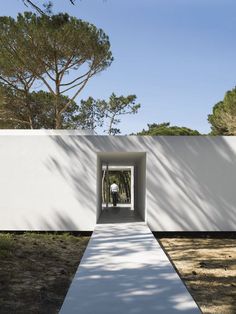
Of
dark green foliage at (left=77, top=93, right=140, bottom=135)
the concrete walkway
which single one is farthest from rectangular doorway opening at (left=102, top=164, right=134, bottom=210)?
the concrete walkway

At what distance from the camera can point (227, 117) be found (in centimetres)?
2339

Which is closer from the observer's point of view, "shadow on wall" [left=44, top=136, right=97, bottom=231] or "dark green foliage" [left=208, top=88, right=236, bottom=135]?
"shadow on wall" [left=44, top=136, right=97, bottom=231]

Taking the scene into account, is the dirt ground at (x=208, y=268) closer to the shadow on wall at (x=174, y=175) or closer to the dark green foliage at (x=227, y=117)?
the shadow on wall at (x=174, y=175)

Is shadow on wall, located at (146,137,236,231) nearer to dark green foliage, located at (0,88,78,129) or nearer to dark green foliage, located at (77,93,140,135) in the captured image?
dark green foliage, located at (0,88,78,129)

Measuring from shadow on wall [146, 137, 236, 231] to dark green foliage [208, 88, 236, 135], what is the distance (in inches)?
546

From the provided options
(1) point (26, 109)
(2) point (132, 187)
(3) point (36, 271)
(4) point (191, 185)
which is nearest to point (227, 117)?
(2) point (132, 187)

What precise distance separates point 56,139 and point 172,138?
8.28 feet

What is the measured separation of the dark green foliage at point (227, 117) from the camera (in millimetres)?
22562

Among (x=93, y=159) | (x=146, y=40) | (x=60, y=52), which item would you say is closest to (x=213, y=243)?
(x=93, y=159)

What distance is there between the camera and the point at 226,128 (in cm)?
2486

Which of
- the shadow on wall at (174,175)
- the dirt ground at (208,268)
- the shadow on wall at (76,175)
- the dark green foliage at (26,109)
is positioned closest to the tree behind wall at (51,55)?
the dark green foliage at (26,109)

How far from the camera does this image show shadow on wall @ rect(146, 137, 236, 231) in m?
9.10

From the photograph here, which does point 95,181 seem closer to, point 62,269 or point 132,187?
point 62,269

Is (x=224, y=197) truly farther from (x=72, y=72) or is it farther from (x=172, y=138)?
(x=72, y=72)
